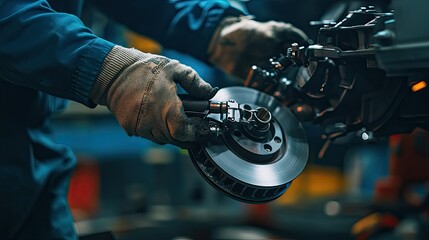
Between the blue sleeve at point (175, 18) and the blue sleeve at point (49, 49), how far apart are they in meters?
0.55

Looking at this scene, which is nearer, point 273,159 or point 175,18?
point 273,159

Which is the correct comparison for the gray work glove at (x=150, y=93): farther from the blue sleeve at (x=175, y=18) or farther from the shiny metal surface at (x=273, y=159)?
the blue sleeve at (x=175, y=18)

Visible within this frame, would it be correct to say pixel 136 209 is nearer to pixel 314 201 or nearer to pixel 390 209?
pixel 314 201

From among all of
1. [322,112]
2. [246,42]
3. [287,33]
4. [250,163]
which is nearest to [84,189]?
[246,42]

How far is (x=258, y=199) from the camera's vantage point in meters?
1.00

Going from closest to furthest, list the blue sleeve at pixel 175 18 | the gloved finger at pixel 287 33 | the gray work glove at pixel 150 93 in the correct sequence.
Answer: the gray work glove at pixel 150 93 < the gloved finger at pixel 287 33 < the blue sleeve at pixel 175 18

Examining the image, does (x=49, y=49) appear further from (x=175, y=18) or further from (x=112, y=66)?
(x=175, y=18)

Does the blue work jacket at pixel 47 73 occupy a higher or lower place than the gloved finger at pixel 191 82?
lower

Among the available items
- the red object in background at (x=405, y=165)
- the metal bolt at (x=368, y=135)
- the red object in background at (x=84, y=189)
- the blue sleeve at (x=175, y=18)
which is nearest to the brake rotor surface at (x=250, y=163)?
the metal bolt at (x=368, y=135)

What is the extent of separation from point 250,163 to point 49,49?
0.38 m

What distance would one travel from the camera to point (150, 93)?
0.96 m

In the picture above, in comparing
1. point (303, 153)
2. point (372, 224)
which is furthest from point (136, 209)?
point (303, 153)

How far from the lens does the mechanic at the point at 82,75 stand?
964 mm

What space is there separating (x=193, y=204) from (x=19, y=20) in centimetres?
222
